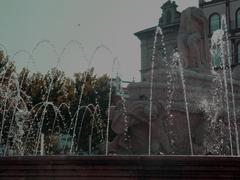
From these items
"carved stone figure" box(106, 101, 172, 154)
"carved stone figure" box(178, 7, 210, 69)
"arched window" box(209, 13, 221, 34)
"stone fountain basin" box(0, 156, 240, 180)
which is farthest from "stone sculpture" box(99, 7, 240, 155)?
"arched window" box(209, 13, 221, 34)

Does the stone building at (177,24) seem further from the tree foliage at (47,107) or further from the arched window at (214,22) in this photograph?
the tree foliage at (47,107)

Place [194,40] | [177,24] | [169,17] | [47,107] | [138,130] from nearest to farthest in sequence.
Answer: [138,130]
[194,40]
[47,107]
[177,24]
[169,17]

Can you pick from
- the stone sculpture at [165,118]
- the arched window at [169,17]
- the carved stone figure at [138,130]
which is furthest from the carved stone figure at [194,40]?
the arched window at [169,17]

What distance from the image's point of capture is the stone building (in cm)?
5221

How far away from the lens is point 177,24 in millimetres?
52906

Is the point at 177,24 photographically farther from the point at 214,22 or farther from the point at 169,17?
the point at 214,22

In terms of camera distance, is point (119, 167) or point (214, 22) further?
point (214, 22)

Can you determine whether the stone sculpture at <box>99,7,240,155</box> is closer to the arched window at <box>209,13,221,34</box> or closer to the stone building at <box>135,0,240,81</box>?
the stone building at <box>135,0,240,81</box>

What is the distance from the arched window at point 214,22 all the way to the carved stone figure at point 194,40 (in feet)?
132

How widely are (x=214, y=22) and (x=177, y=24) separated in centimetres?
493

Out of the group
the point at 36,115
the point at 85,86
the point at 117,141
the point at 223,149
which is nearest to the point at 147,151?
the point at 117,141

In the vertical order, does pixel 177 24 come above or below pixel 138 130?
above

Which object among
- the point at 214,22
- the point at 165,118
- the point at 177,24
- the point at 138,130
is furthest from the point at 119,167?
the point at 214,22

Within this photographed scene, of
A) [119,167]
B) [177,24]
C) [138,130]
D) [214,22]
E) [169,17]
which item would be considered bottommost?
[119,167]
